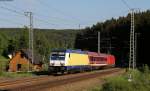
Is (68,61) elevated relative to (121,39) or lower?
lower

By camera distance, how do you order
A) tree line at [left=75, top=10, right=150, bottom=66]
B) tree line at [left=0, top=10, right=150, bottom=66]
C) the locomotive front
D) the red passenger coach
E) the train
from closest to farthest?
the locomotive front
the train
the red passenger coach
tree line at [left=0, top=10, right=150, bottom=66]
tree line at [left=75, top=10, right=150, bottom=66]

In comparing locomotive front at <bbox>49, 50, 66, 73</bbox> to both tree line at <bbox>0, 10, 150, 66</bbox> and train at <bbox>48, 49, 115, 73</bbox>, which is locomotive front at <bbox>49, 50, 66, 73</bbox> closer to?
train at <bbox>48, 49, 115, 73</bbox>

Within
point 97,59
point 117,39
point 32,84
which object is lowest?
point 32,84

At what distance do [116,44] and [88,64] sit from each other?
61.4 metres

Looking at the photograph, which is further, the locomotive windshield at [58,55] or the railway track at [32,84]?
the locomotive windshield at [58,55]

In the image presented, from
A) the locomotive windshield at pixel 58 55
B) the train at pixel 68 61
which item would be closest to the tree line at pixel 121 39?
the train at pixel 68 61

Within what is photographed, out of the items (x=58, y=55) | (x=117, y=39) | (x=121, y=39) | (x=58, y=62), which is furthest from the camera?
(x=117, y=39)

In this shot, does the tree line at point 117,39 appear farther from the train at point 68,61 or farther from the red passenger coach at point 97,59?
the train at point 68,61

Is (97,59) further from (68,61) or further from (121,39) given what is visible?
(121,39)

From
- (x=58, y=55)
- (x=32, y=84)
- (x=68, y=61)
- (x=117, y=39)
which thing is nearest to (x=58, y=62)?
(x=58, y=55)

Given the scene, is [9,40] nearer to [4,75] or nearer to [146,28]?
[146,28]

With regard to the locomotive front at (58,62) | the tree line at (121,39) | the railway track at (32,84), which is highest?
the tree line at (121,39)

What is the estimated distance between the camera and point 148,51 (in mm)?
103812

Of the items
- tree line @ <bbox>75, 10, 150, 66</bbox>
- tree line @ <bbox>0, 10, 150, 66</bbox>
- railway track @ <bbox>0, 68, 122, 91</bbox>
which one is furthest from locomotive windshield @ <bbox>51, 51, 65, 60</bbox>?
tree line @ <bbox>75, 10, 150, 66</bbox>
